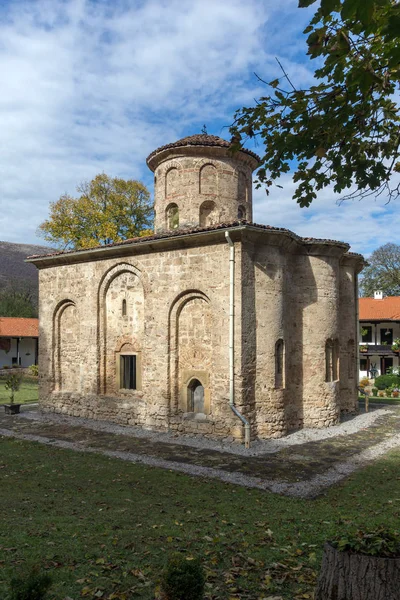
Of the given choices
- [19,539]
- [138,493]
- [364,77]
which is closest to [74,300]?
[138,493]

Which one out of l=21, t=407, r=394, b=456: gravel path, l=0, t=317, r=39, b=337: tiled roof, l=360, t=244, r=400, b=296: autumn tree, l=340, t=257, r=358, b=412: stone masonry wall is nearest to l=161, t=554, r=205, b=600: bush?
l=21, t=407, r=394, b=456: gravel path

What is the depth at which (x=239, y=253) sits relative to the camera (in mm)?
13367

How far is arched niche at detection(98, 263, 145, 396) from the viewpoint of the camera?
627 inches

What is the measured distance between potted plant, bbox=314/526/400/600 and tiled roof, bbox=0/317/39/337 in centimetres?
3816

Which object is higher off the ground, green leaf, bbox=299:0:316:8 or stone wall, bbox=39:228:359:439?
green leaf, bbox=299:0:316:8

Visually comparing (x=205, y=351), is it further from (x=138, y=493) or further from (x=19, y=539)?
(x=19, y=539)

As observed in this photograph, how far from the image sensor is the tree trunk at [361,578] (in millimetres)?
3537

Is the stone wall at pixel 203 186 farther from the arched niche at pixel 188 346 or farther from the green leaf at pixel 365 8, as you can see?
the green leaf at pixel 365 8

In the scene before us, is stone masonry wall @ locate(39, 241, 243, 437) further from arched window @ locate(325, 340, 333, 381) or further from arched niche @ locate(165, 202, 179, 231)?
arched window @ locate(325, 340, 333, 381)

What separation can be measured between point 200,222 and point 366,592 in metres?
14.7

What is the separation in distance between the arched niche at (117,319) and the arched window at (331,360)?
6.51 meters

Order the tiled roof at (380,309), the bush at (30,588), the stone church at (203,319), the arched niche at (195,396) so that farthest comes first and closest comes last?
the tiled roof at (380,309) → the arched niche at (195,396) → the stone church at (203,319) → the bush at (30,588)

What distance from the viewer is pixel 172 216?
58.3 ft

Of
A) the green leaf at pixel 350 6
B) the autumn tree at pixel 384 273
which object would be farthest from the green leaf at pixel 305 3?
the autumn tree at pixel 384 273
